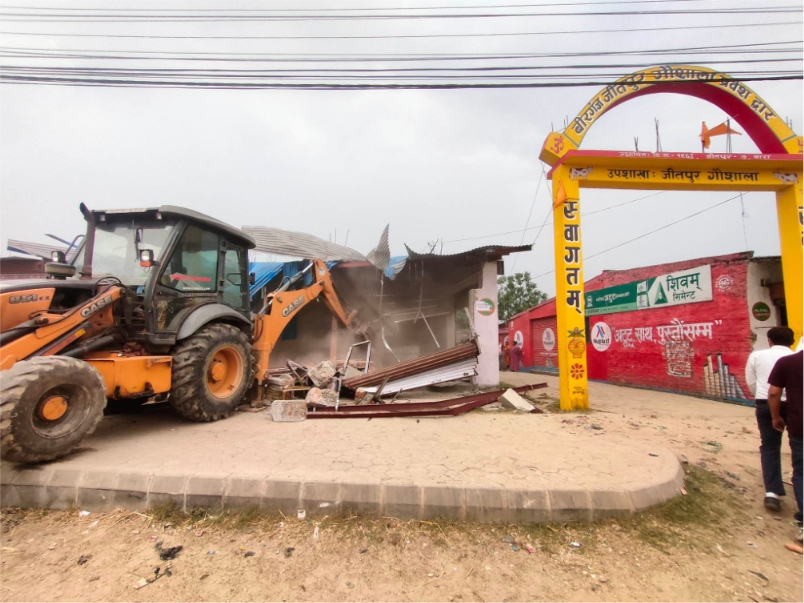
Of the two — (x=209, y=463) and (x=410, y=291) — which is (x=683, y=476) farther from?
(x=410, y=291)

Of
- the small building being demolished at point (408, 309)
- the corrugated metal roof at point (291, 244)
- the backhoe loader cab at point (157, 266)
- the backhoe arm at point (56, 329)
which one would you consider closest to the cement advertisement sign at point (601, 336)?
the small building being demolished at point (408, 309)

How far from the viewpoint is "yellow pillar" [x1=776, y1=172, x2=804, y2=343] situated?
7708 millimetres

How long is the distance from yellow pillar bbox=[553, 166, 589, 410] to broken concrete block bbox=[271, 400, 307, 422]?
4668 mm

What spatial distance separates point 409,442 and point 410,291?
747 cm

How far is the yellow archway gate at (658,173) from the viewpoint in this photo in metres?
7.18

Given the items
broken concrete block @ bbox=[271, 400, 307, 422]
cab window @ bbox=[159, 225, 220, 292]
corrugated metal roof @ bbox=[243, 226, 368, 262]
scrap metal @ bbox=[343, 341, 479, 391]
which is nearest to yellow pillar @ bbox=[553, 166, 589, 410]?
scrap metal @ bbox=[343, 341, 479, 391]

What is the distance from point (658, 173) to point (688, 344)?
4.72 m

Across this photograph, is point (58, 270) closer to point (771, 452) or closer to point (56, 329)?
point (56, 329)

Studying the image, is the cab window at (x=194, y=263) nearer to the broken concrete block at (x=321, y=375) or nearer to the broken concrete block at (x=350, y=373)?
the broken concrete block at (x=321, y=375)

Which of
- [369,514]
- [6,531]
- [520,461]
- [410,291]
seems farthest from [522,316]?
[6,531]

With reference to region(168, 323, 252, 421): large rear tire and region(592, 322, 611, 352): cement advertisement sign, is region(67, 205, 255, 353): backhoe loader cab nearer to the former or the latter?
region(168, 323, 252, 421): large rear tire

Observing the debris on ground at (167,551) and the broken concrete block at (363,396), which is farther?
the broken concrete block at (363,396)

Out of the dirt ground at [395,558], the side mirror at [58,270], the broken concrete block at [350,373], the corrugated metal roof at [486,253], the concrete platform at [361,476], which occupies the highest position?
the corrugated metal roof at [486,253]

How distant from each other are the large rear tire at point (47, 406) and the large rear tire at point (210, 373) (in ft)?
3.53
